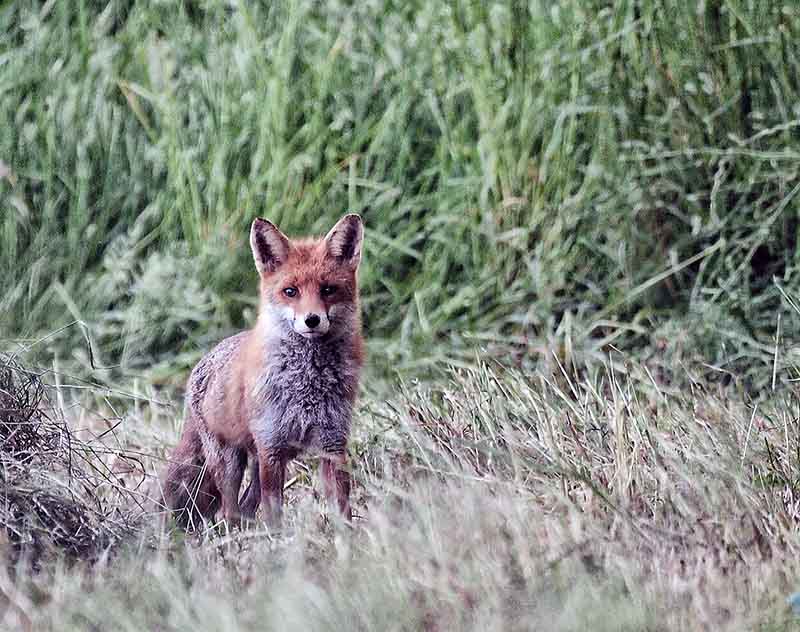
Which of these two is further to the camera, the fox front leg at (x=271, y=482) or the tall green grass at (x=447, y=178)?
the tall green grass at (x=447, y=178)

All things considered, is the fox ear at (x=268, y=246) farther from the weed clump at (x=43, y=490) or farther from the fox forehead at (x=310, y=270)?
the weed clump at (x=43, y=490)

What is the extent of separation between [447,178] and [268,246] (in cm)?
186

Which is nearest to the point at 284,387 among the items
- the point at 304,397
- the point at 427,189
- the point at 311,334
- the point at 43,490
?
the point at 304,397

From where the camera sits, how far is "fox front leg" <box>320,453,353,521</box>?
3.93 metres

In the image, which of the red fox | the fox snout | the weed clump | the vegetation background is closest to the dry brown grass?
the weed clump

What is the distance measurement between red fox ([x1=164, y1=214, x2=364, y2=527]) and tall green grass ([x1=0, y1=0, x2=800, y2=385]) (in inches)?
54.8

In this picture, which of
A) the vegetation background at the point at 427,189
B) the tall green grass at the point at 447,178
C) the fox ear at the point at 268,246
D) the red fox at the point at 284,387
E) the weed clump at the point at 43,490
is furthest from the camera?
the tall green grass at the point at 447,178

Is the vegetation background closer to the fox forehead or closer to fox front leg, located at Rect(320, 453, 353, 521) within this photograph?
fox front leg, located at Rect(320, 453, 353, 521)

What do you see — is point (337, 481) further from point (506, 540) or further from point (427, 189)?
point (427, 189)

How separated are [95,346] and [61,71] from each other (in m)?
1.40

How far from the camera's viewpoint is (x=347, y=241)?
13.7 feet

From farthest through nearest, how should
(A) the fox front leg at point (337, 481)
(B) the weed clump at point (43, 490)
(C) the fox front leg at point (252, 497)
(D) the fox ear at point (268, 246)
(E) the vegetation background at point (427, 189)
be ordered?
(E) the vegetation background at point (427, 189) → (C) the fox front leg at point (252, 497) → (D) the fox ear at point (268, 246) → (A) the fox front leg at point (337, 481) → (B) the weed clump at point (43, 490)

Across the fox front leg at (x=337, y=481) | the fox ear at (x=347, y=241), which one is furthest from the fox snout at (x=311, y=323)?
the fox front leg at (x=337, y=481)

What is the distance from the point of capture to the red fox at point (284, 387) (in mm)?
4035
